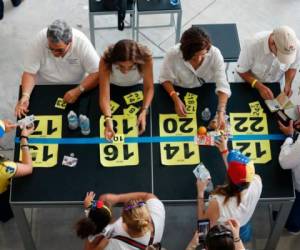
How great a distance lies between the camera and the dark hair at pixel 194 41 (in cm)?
368

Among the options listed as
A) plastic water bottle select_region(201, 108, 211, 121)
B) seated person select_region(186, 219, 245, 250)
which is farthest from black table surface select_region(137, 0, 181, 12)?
seated person select_region(186, 219, 245, 250)

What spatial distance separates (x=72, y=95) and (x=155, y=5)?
1.58 m

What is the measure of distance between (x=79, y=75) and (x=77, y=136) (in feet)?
2.21

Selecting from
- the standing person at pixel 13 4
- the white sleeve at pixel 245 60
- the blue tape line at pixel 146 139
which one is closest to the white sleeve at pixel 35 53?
the blue tape line at pixel 146 139

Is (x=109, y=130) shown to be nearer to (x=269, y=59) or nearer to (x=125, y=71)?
(x=125, y=71)

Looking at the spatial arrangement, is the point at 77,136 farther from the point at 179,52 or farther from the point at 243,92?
the point at 243,92

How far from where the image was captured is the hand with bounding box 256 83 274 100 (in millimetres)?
4121

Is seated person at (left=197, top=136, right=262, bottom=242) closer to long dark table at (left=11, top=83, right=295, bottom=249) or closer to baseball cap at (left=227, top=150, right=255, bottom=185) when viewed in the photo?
baseball cap at (left=227, top=150, right=255, bottom=185)

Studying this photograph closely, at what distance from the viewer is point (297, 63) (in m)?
4.30

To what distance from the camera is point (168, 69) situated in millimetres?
4078

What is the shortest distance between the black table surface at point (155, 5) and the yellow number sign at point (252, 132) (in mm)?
1577

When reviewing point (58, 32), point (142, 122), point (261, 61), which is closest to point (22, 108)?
point (58, 32)

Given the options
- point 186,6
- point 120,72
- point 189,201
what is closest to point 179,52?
point 120,72

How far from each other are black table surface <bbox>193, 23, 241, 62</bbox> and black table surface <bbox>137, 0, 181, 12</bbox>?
371mm
